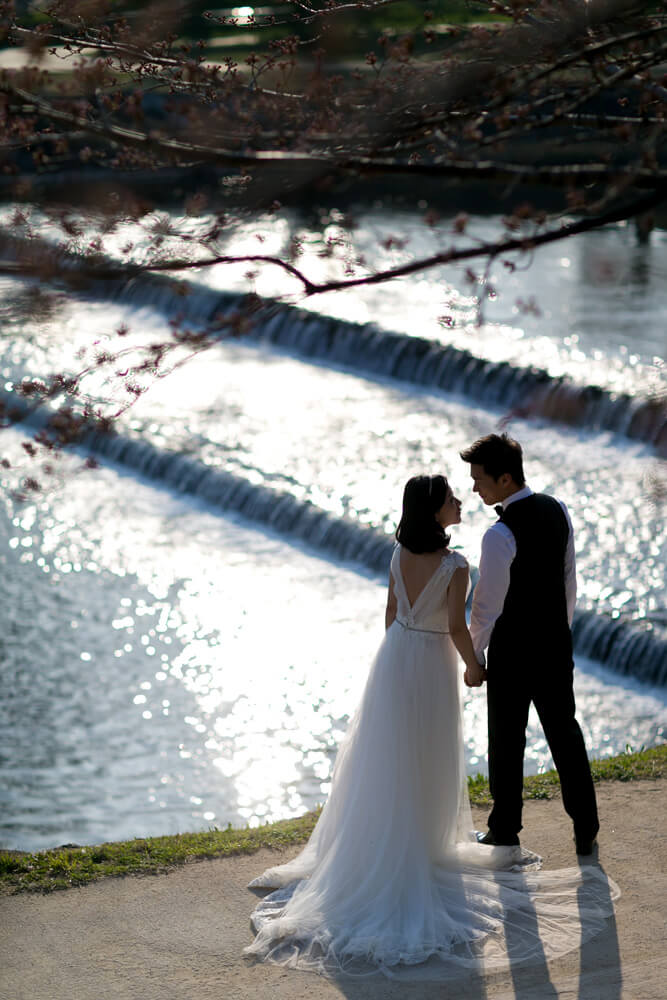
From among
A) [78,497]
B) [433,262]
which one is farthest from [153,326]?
[433,262]

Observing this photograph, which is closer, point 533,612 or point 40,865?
point 533,612

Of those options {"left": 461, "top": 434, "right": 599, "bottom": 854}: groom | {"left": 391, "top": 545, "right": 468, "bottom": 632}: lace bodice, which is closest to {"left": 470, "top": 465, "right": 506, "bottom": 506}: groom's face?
{"left": 461, "top": 434, "right": 599, "bottom": 854}: groom

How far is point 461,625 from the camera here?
174 inches

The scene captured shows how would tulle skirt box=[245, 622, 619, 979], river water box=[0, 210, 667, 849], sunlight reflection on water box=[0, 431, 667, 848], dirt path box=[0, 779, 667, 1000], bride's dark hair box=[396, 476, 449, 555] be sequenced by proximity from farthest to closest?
river water box=[0, 210, 667, 849], sunlight reflection on water box=[0, 431, 667, 848], bride's dark hair box=[396, 476, 449, 555], tulle skirt box=[245, 622, 619, 979], dirt path box=[0, 779, 667, 1000]

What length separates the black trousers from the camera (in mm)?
4531

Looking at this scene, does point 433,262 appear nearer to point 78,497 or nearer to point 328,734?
point 328,734

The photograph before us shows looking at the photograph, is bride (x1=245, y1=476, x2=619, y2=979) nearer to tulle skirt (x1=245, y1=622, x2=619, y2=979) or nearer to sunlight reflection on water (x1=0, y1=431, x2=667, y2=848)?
tulle skirt (x1=245, y1=622, x2=619, y2=979)

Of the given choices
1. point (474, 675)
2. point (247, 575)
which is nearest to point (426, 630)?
point (474, 675)

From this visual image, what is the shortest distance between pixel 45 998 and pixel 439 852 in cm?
136

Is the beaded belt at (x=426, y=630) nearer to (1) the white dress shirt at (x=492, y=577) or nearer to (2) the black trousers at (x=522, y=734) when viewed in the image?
(1) the white dress shirt at (x=492, y=577)

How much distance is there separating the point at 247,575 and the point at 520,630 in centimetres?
547

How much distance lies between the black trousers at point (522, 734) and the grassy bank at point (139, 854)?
71 cm

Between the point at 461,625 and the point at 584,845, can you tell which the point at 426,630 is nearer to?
the point at 461,625

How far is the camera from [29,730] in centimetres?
784
